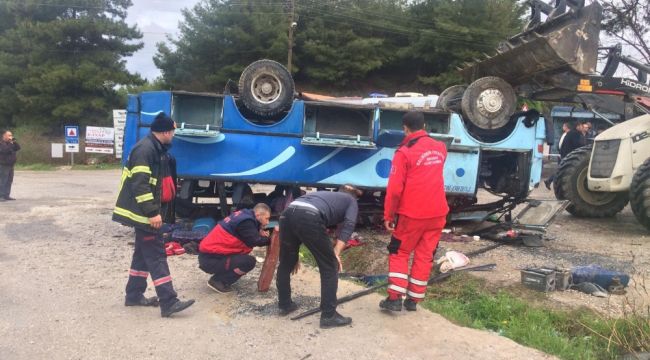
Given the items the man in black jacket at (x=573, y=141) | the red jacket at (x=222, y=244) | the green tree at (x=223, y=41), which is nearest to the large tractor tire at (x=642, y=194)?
the man in black jacket at (x=573, y=141)

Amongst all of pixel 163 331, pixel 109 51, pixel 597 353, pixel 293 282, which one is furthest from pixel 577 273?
pixel 109 51

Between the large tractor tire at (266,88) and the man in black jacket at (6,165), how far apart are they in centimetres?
735

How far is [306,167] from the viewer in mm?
7625

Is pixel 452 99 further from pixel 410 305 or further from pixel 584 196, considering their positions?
pixel 410 305

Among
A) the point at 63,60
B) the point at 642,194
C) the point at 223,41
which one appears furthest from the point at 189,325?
the point at 63,60

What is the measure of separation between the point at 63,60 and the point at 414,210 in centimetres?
2946

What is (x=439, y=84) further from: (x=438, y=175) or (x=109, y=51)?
(x=438, y=175)

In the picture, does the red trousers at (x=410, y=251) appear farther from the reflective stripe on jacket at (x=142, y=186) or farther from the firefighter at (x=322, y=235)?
the reflective stripe on jacket at (x=142, y=186)

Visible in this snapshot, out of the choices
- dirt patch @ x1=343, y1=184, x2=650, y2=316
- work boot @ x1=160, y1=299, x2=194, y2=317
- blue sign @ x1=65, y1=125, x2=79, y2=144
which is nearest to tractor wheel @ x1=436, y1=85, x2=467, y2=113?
dirt patch @ x1=343, y1=184, x2=650, y2=316

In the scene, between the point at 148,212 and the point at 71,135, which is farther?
the point at 71,135

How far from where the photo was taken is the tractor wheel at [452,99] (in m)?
8.09

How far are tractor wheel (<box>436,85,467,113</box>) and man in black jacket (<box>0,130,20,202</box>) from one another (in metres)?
9.44

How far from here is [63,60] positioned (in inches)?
1151

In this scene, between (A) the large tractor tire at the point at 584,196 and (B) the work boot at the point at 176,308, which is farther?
(A) the large tractor tire at the point at 584,196
